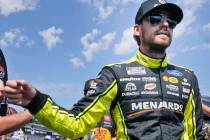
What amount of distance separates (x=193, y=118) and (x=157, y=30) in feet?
3.15

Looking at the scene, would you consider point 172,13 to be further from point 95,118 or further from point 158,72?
point 95,118

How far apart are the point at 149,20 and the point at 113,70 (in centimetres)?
66

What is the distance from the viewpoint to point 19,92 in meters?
2.79

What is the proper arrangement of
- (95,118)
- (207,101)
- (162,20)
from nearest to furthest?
(95,118), (162,20), (207,101)

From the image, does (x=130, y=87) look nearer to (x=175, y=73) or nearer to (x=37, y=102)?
(x=175, y=73)

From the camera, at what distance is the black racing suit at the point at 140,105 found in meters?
3.58

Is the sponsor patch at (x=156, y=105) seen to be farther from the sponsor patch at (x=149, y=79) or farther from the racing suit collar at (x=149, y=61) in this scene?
the racing suit collar at (x=149, y=61)

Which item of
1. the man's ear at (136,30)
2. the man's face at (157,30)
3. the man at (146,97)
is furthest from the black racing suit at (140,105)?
the man's ear at (136,30)

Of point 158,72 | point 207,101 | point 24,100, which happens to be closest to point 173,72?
point 158,72

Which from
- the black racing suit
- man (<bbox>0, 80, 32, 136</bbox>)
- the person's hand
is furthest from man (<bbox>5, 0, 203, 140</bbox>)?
man (<bbox>0, 80, 32, 136</bbox>)

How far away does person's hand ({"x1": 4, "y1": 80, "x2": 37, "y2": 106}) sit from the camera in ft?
8.90

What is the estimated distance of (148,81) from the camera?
3.90 m

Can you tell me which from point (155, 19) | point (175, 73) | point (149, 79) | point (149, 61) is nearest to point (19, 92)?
point (149, 79)

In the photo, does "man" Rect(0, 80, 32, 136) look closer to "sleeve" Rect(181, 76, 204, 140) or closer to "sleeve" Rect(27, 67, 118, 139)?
"sleeve" Rect(27, 67, 118, 139)
